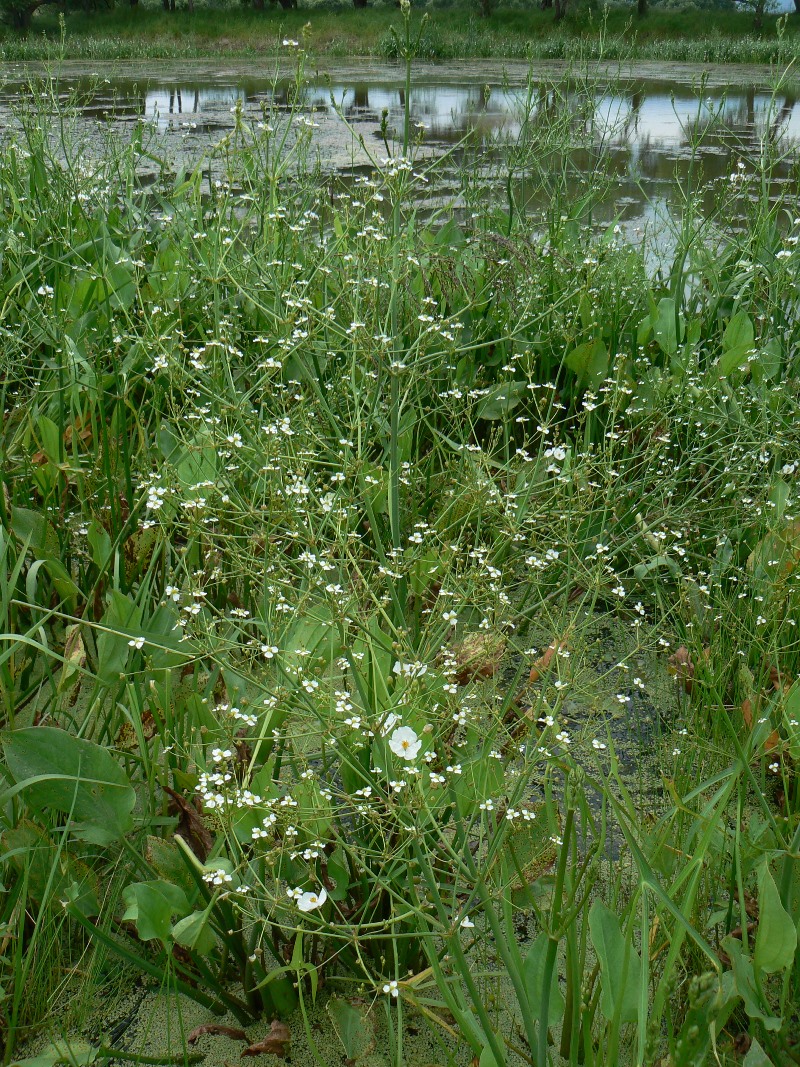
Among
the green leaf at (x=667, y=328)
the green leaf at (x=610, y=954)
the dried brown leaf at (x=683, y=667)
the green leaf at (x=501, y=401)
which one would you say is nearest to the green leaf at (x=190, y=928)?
the green leaf at (x=610, y=954)

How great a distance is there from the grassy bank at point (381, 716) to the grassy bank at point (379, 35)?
15.5m

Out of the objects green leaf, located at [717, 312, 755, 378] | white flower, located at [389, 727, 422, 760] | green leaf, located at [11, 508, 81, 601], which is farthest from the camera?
green leaf, located at [717, 312, 755, 378]

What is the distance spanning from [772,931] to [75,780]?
94 cm

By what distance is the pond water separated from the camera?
14.1 ft

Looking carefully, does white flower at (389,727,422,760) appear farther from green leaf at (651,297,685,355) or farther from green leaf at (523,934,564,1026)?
green leaf at (651,297,685,355)

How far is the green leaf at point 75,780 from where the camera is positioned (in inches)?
54.7

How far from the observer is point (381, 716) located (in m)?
1.12

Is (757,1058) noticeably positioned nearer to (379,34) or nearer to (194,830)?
(194,830)

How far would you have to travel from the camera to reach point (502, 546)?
190cm

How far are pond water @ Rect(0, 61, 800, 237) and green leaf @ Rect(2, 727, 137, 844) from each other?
47.8 inches

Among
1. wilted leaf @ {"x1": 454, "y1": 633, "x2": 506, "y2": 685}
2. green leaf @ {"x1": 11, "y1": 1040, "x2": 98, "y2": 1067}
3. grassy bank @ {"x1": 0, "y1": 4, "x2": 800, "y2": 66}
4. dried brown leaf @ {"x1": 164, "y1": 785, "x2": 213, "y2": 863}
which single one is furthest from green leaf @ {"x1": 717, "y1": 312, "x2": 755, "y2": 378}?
grassy bank @ {"x1": 0, "y1": 4, "x2": 800, "y2": 66}

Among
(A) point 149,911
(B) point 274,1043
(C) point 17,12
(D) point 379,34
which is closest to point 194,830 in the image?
(A) point 149,911

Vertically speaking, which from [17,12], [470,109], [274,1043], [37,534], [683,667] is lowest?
[274,1043]

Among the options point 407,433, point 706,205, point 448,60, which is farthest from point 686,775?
point 448,60
